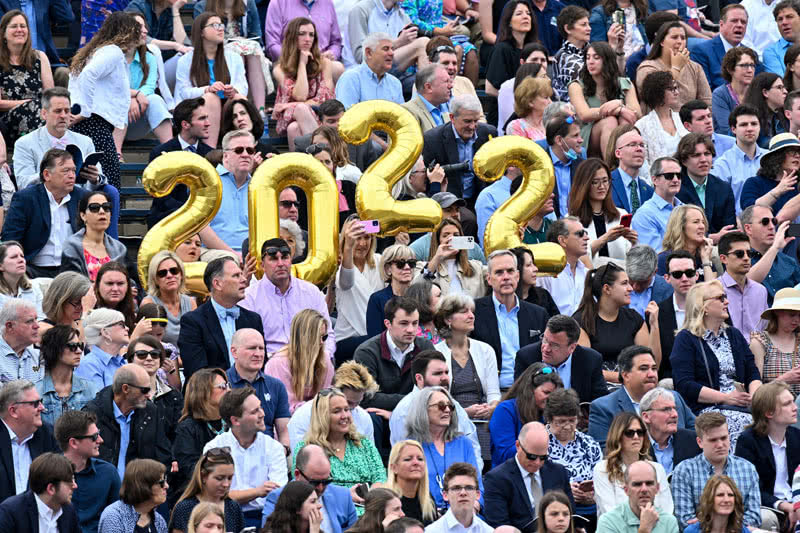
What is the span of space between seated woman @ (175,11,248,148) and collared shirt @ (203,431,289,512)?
522 centimetres

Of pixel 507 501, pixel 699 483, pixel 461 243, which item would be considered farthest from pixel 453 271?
pixel 699 483

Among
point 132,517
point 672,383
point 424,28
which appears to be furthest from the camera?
point 424,28

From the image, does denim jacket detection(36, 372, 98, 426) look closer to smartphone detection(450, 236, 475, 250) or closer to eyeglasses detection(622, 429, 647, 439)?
smartphone detection(450, 236, 475, 250)

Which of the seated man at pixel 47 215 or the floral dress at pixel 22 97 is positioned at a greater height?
the floral dress at pixel 22 97

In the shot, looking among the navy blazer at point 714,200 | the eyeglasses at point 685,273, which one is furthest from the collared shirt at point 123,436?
the navy blazer at point 714,200

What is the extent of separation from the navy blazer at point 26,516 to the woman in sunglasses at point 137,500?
0.66ft

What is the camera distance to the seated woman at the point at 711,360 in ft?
44.3

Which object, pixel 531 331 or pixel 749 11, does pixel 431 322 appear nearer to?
pixel 531 331

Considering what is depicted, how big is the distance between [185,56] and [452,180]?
2.60 metres

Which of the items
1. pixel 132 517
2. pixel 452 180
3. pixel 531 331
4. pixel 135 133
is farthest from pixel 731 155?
pixel 132 517

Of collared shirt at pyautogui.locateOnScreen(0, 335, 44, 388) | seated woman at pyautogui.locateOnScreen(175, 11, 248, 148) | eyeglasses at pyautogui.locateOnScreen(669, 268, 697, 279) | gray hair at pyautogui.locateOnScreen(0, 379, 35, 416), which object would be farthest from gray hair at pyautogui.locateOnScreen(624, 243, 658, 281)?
gray hair at pyautogui.locateOnScreen(0, 379, 35, 416)

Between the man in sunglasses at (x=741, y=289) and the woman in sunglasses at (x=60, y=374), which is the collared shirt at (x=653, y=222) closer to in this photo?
the man in sunglasses at (x=741, y=289)

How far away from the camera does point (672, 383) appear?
13.6 metres

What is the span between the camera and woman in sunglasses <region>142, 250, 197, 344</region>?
1339 cm
